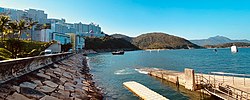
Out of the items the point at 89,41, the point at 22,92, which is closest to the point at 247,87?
the point at 22,92

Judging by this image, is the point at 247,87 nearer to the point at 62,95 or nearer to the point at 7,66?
the point at 62,95

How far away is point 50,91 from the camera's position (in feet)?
40.8

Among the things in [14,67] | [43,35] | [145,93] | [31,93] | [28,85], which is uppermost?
[43,35]

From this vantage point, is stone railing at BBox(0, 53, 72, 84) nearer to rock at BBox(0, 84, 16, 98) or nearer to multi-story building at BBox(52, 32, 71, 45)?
rock at BBox(0, 84, 16, 98)

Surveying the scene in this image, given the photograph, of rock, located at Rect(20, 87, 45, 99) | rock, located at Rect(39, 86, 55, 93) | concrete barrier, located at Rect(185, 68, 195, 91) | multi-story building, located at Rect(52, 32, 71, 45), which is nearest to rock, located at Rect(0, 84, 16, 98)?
rock, located at Rect(20, 87, 45, 99)

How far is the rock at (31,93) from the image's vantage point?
10248mm

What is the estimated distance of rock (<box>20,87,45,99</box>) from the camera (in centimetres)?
1025

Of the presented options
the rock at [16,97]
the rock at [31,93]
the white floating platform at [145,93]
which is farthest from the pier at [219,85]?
the rock at [16,97]

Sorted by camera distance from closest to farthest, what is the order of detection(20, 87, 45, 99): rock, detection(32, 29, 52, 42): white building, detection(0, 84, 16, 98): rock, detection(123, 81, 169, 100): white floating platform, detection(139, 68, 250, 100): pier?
1. detection(0, 84, 16, 98): rock
2. detection(20, 87, 45, 99): rock
3. detection(139, 68, 250, 100): pier
4. detection(123, 81, 169, 100): white floating platform
5. detection(32, 29, 52, 42): white building

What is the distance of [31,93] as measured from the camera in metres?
10.6

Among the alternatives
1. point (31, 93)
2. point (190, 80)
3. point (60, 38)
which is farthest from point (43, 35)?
point (31, 93)

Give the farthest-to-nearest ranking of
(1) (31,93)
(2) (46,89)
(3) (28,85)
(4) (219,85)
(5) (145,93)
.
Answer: (5) (145,93) < (4) (219,85) < (2) (46,89) < (3) (28,85) < (1) (31,93)

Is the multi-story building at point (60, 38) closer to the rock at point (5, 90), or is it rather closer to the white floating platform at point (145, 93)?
the white floating platform at point (145, 93)

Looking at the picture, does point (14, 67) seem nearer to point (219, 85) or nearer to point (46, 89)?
point (46, 89)
